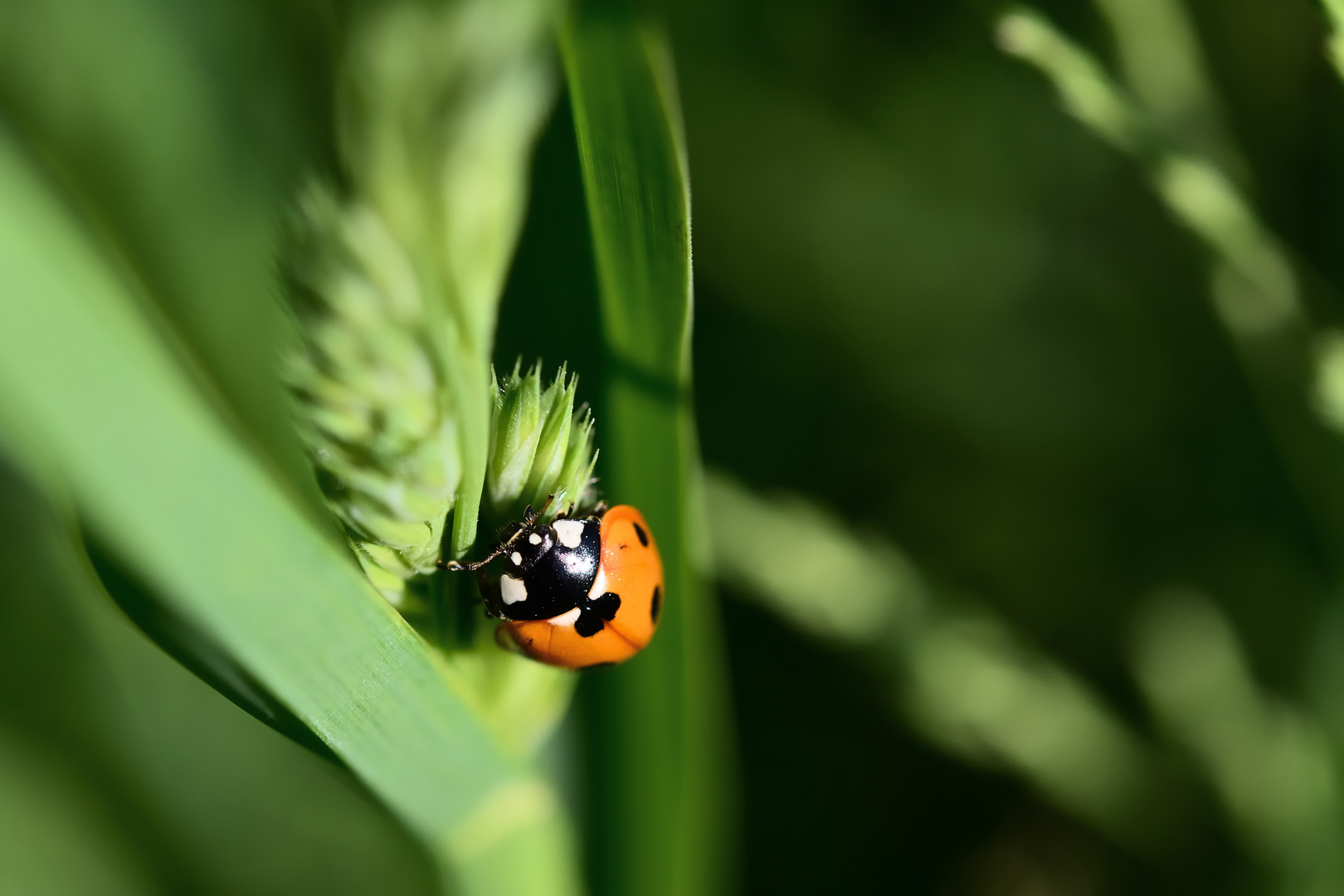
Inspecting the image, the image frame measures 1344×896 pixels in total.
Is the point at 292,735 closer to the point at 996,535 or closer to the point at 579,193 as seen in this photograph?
the point at 579,193

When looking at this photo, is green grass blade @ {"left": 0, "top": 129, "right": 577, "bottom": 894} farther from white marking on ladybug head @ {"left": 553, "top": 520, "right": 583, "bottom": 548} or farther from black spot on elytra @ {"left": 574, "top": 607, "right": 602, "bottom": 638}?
white marking on ladybug head @ {"left": 553, "top": 520, "right": 583, "bottom": 548}

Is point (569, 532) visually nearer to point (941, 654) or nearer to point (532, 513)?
point (532, 513)

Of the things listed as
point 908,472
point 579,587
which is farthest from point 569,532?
point 908,472

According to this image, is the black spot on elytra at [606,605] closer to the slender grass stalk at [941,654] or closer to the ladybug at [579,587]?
the ladybug at [579,587]

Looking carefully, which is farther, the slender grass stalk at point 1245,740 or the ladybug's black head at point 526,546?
the slender grass stalk at point 1245,740

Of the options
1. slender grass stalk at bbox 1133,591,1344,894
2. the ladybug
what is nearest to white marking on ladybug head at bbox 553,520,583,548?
the ladybug

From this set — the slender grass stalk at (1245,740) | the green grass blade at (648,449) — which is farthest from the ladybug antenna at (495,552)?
the slender grass stalk at (1245,740)
